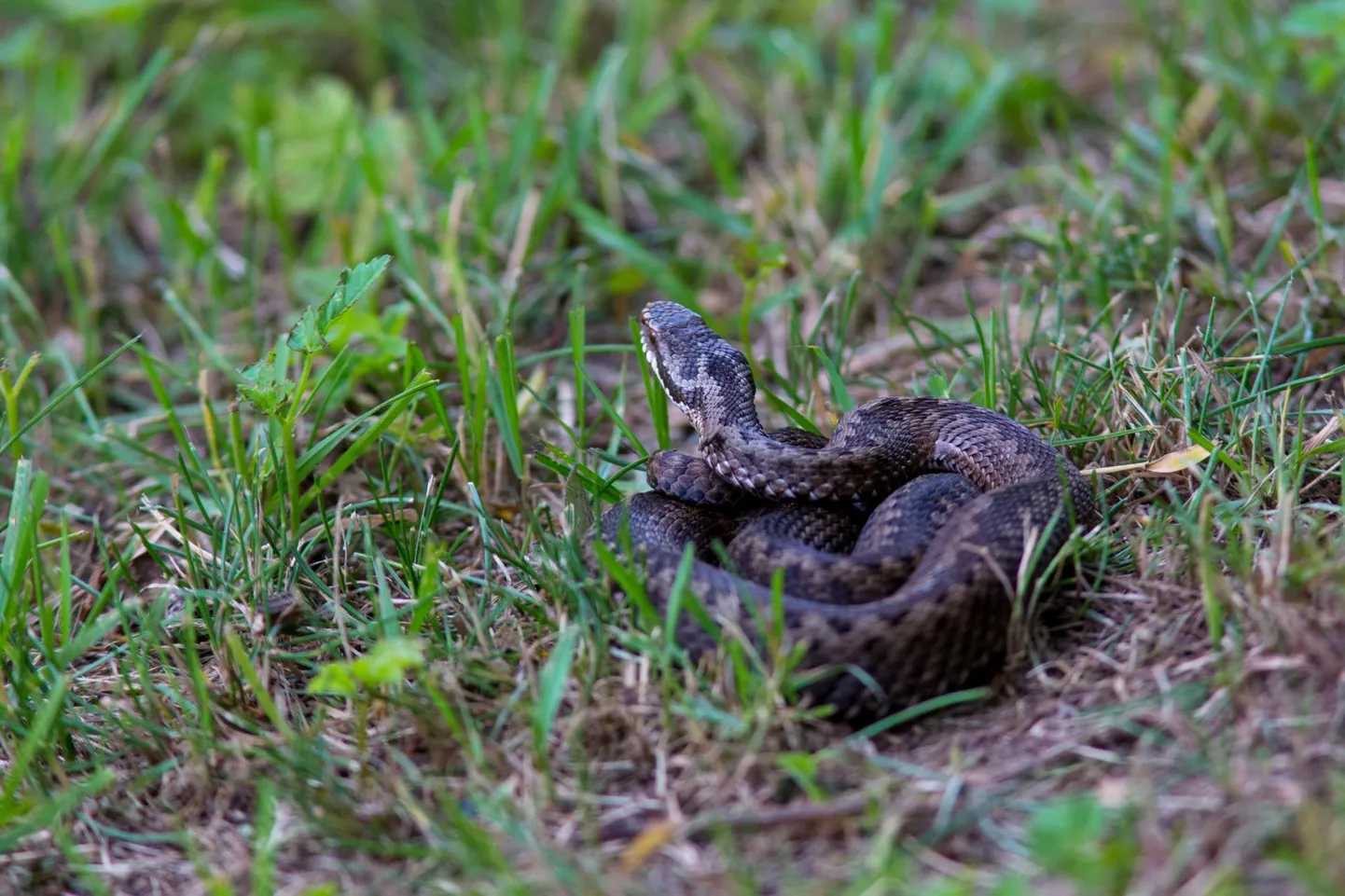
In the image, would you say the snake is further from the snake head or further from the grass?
the grass

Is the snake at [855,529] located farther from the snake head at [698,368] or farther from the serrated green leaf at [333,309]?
the serrated green leaf at [333,309]

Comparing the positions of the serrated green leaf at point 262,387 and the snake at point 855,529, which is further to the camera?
the serrated green leaf at point 262,387

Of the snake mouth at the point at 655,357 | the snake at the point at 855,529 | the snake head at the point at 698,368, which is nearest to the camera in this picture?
the snake at the point at 855,529

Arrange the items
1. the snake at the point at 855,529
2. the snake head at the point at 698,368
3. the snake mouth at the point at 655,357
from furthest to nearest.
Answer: the snake mouth at the point at 655,357 < the snake head at the point at 698,368 < the snake at the point at 855,529

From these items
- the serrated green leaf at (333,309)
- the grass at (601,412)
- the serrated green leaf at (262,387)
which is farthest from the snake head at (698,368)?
the serrated green leaf at (262,387)

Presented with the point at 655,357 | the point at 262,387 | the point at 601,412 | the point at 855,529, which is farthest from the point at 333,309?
the point at 855,529

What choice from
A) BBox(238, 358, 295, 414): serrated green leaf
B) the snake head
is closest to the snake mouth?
the snake head

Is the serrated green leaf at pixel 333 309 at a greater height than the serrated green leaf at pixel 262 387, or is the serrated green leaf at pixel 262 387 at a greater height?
the serrated green leaf at pixel 333 309

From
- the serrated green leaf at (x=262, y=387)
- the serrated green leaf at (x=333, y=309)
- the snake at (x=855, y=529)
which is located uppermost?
the serrated green leaf at (x=333, y=309)

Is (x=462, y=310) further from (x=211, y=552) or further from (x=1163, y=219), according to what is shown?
(x=1163, y=219)
